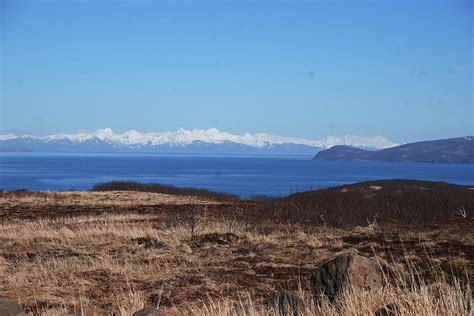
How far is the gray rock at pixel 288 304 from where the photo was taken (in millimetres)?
6966

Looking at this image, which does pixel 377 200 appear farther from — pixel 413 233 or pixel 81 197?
pixel 81 197

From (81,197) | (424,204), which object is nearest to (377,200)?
(424,204)

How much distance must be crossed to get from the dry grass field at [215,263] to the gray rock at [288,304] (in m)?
0.09

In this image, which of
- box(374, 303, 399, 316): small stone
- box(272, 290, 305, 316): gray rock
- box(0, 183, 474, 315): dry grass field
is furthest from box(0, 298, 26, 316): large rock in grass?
box(374, 303, 399, 316): small stone

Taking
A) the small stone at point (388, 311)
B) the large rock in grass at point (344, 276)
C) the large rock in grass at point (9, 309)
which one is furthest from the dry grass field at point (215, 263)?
the large rock in grass at point (9, 309)

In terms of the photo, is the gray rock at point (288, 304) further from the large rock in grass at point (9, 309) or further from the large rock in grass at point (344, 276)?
the large rock in grass at point (9, 309)

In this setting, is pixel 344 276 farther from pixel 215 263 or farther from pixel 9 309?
pixel 215 263

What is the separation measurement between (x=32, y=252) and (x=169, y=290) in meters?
5.70

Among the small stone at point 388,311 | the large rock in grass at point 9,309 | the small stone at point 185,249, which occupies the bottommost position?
the small stone at point 185,249

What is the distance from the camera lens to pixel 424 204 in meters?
23.0

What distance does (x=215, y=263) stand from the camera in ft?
42.3

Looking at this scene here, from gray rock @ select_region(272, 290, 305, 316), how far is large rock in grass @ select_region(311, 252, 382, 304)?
0.97 meters

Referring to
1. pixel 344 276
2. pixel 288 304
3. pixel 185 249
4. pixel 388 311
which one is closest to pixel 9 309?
pixel 288 304

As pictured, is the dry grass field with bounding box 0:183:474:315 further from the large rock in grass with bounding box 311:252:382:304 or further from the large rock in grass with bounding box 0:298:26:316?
the large rock in grass with bounding box 0:298:26:316
